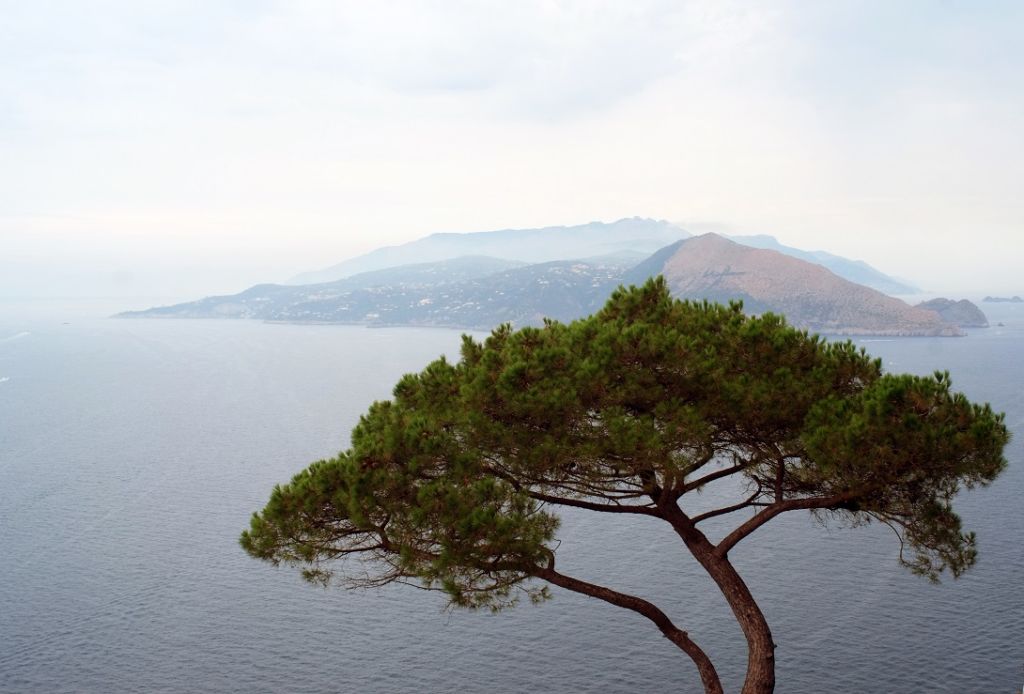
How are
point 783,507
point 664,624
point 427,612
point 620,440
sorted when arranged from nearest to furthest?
point 620,440 < point 783,507 < point 664,624 < point 427,612

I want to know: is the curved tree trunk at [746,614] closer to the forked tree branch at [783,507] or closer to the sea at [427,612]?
the forked tree branch at [783,507]

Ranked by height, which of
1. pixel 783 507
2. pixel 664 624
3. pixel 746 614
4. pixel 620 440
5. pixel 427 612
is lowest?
pixel 427 612

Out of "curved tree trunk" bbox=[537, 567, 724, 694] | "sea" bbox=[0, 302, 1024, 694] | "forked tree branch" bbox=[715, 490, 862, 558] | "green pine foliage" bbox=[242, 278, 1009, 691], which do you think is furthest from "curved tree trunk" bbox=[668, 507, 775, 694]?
"sea" bbox=[0, 302, 1024, 694]

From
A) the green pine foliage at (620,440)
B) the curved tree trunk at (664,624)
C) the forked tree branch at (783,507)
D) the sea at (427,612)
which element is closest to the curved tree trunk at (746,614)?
the green pine foliage at (620,440)

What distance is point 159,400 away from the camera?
10862 cm

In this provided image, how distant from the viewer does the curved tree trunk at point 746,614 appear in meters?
14.7

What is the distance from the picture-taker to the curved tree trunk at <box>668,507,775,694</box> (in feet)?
48.3

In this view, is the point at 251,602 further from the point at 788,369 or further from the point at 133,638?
the point at 788,369

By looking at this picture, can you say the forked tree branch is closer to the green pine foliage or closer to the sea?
the green pine foliage

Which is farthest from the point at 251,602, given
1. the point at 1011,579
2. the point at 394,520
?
the point at 1011,579

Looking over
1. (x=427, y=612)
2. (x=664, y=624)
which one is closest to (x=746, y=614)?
(x=664, y=624)

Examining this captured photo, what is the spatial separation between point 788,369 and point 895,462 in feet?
7.45

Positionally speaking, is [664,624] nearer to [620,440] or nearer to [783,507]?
[783,507]

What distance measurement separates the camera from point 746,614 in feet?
49.4
